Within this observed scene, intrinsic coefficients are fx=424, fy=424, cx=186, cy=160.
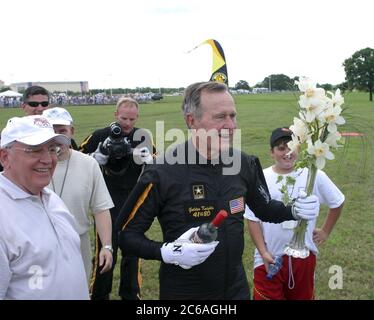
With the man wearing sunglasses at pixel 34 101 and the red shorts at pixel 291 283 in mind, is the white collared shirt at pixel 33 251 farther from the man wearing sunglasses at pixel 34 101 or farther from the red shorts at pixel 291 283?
the man wearing sunglasses at pixel 34 101

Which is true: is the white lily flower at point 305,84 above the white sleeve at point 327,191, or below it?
above

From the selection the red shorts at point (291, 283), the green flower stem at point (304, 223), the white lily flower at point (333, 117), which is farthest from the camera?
the red shorts at point (291, 283)

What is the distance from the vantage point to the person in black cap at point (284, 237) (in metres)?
3.56

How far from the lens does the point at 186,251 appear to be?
7.66 feet

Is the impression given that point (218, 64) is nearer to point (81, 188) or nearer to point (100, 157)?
point (100, 157)

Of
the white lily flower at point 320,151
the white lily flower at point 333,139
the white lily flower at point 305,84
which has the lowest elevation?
the white lily flower at point 320,151

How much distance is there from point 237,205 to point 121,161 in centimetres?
256

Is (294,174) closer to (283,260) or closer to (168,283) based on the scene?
(283,260)

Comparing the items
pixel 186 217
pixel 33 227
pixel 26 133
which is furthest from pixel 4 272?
pixel 186 217

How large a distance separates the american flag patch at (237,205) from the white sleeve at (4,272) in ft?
4.32

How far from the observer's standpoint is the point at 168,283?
8.75 feet

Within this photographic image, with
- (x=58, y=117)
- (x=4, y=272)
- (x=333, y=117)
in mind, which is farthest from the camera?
(x=58, y=117)
